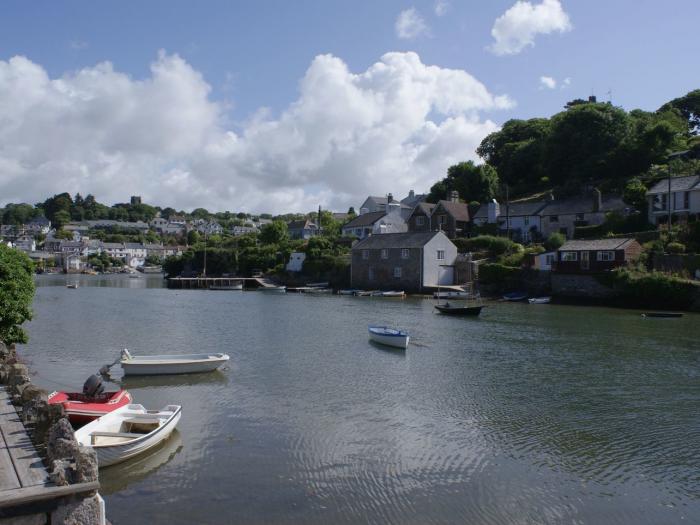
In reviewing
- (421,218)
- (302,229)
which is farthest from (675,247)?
(302,229)

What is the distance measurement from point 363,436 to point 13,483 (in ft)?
32.4

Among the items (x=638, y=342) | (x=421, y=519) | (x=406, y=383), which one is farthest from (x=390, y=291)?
(x=421, y=519)

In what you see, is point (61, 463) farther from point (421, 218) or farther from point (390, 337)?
point (421, 218)

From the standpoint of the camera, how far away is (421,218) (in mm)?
91812

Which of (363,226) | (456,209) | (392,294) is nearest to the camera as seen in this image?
(392,294)

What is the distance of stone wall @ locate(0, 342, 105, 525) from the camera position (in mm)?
8633

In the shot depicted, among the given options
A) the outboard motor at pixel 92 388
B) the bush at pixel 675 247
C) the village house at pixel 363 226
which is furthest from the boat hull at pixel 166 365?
A: the village house at pixel 363 226

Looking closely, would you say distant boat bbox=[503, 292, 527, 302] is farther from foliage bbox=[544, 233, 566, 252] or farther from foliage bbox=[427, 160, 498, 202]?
foliage bbox=[427, 160, 498, 202]

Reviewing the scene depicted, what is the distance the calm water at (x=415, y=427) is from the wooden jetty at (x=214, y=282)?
182 feet

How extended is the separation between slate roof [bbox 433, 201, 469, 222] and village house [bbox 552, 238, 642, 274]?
87.2 feet

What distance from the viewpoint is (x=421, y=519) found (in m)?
11.7

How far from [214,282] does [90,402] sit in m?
81.1

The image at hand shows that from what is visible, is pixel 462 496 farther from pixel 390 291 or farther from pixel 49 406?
pixel 390 291

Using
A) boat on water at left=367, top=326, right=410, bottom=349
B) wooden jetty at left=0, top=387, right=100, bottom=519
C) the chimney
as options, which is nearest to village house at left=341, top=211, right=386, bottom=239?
the chimney
